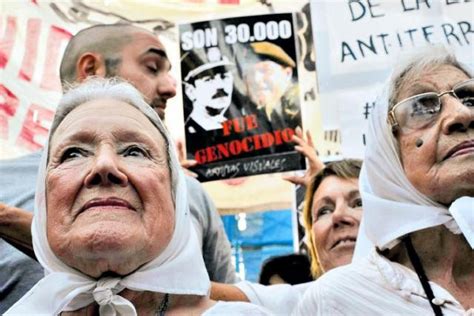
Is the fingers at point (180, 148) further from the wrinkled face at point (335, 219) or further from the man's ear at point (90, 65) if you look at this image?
the wrinkled face at point (335, 219)

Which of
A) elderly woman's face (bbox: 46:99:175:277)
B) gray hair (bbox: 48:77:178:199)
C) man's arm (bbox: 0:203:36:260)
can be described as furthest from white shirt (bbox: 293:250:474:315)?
man's arm (bbox: 0:203:36:260)

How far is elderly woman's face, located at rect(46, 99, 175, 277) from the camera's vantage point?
2043 mm

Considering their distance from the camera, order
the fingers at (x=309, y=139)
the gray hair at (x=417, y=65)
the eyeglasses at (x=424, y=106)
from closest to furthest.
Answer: the eyeglasses at (x=424, y=106) < the gray hair at (x=417, y=65) < the fingers at (x=309, y=139)

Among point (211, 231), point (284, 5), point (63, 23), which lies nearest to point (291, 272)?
point (211, 231)

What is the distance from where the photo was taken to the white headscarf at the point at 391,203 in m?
2.12

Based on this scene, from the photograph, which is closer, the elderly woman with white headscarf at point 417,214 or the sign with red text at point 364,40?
the elderly woman with white headscarf at point 417,214

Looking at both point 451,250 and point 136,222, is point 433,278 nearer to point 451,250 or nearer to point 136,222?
point 451,250

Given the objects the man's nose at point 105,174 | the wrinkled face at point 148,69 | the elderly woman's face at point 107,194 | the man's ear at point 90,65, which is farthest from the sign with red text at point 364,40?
the man's nose at point 105,174

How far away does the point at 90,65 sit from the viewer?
3361 mm

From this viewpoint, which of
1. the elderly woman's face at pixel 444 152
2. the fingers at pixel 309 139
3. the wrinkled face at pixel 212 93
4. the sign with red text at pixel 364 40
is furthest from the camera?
the wrinkled face at pixel 212 93

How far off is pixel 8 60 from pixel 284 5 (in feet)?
4.16

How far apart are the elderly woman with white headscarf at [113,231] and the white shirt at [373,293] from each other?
17cm

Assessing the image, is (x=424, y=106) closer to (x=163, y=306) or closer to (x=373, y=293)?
(x=373, y=293)

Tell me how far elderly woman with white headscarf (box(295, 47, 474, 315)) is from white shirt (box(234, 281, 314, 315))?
357 millimetres
